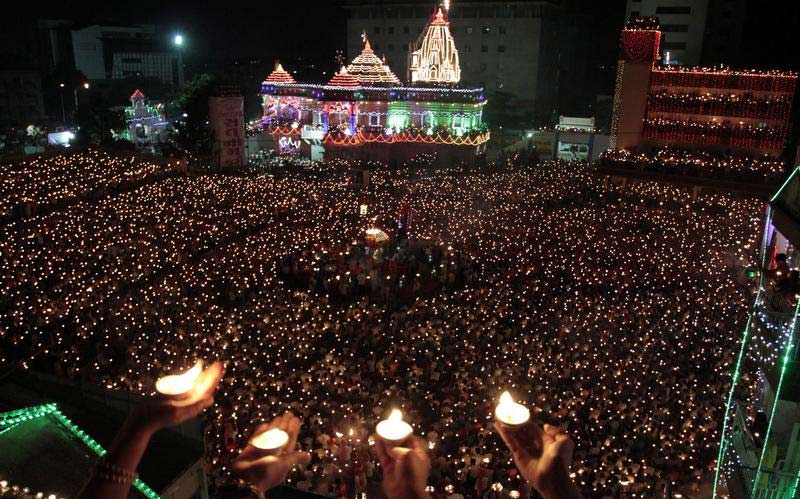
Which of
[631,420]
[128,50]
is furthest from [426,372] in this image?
[128,50]

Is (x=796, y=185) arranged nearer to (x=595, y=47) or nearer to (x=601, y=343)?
(x=601, y=343)

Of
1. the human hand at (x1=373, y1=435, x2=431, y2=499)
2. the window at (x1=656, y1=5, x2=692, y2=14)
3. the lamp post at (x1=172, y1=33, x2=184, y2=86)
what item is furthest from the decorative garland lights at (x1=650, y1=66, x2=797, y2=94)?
the lamp post at (x1=172, y1=33, x2=184, y2=86)

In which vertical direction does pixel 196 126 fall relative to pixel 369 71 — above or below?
below

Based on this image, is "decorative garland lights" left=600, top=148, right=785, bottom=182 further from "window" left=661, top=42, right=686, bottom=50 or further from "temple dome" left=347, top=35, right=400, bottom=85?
"temple dome" left=347, top=35, right=400, bottom=85

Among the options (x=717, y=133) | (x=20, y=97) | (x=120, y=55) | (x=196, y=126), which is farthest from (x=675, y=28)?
(x=20, y=97)

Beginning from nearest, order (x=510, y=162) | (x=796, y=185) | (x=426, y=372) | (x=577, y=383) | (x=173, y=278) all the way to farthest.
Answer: (x=796, y=185)
(x=577, y=383)
(x=426, y=372)
(x=173, y=278)
(x=510, y=162)

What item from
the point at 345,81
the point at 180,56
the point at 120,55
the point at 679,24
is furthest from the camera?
the point at 180,56

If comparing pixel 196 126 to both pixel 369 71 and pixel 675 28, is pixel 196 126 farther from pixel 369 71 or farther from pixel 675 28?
pixel 675 28

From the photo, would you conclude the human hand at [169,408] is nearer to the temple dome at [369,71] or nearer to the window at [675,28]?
the temple dome at [369,71]
